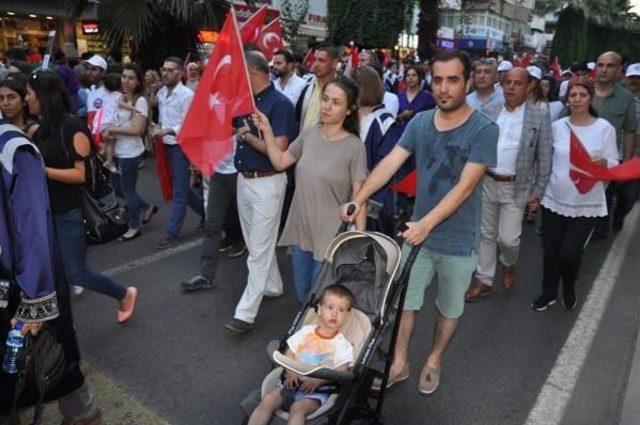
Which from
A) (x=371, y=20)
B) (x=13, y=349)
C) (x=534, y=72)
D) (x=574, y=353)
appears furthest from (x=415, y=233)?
(x=371, y=20)

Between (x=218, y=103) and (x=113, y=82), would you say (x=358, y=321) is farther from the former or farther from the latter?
(x=113, y=82)

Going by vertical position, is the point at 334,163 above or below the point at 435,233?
above

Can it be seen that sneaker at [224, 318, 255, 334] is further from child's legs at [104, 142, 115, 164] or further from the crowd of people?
child's legs at [104, 142, 115, 164]

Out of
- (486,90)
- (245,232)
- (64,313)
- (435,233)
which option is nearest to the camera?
(64,313)

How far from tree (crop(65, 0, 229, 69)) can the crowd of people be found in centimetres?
426

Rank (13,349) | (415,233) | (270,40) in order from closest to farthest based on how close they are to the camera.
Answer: (13,349) < (415,233) < (270,40)

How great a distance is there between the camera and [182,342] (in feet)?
13.1

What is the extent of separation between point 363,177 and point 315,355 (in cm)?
124

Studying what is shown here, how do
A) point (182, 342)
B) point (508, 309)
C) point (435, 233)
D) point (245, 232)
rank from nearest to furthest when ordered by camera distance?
1. point (435, 233)
2. point (182, 342)
3. point (245, 232)
4. point (508, 309)

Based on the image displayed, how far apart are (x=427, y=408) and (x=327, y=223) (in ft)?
4.17

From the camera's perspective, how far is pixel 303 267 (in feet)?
12.4

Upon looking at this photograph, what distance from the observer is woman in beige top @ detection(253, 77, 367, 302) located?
3.46 meters

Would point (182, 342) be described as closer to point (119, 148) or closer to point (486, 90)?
point (119, 148)

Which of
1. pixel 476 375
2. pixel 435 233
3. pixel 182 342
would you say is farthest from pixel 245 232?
pixel 476 375
